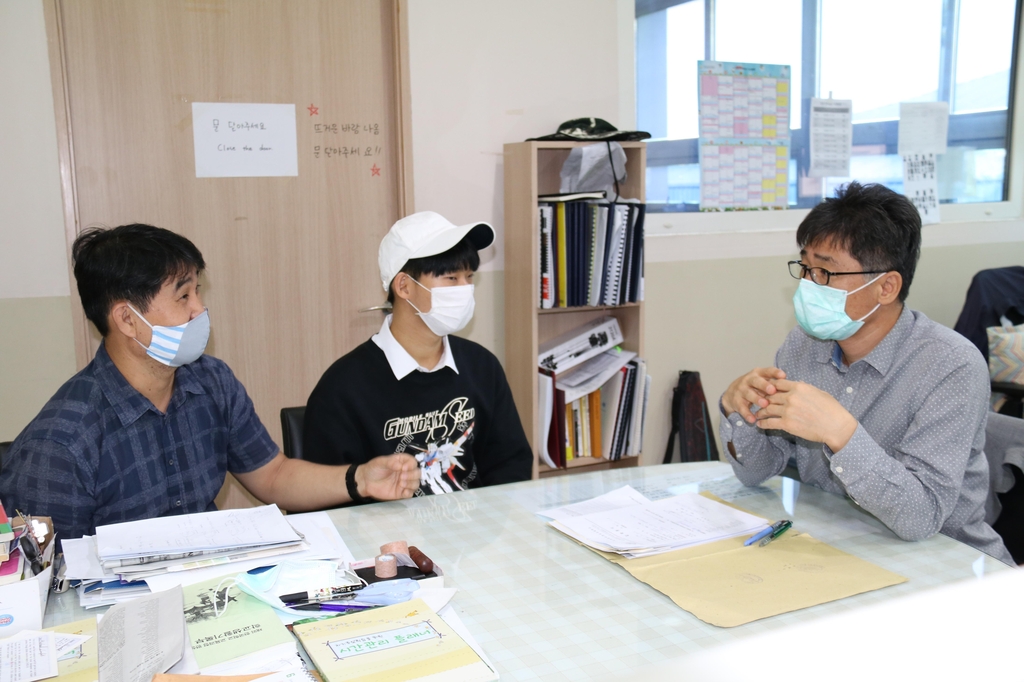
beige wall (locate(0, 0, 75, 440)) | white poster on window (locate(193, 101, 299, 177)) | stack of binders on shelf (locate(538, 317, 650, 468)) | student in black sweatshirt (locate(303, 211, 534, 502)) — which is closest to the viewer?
student in black sweatshirt (locate(303, 211, 534, 502))

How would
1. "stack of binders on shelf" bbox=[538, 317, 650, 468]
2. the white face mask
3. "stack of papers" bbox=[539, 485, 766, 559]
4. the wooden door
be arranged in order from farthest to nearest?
1. "stack of binders on shelf" bbox=[538, 317, 650, 468]
2. the wooden door
3. the white face mask
4. "stack of papers" bbox=[539, 485, 766, 559]

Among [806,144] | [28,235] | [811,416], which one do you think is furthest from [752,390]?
[806,144]

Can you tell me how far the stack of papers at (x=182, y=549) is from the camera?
46.3 inches

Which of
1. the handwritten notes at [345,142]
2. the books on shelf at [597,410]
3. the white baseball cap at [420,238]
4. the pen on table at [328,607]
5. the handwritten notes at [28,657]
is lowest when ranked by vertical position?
the books on shelf at [597,410]

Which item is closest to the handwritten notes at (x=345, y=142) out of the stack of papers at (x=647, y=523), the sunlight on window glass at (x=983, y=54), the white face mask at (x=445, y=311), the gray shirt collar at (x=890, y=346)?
the white face mask at (x=445, y=311)

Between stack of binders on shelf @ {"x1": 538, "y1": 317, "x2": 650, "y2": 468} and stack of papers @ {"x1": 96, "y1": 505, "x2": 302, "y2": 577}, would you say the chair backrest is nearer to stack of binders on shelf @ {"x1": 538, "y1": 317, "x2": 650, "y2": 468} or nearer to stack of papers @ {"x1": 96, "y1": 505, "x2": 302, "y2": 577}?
stack of papers @ {"x1": 96, "y1": 505, "x2": 302, "y2": 577}

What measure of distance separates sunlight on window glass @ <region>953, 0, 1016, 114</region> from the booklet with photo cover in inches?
162

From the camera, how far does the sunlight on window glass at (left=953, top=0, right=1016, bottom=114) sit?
4.05 meters

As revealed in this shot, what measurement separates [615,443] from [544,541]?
1728mm

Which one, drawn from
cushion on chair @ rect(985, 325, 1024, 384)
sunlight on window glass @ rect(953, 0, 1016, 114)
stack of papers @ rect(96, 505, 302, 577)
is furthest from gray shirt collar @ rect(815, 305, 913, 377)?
sunlight on window glass @ rect(953, 0, 1016, 114)

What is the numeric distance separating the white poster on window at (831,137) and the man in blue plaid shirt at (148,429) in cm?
289

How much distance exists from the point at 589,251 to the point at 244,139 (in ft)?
4.09

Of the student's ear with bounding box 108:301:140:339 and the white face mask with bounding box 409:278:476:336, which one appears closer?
the student's ear with bounding box 108:301:140:339

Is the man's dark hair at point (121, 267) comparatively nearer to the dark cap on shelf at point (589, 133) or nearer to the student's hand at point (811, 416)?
the student's hand at point (811, 416)
